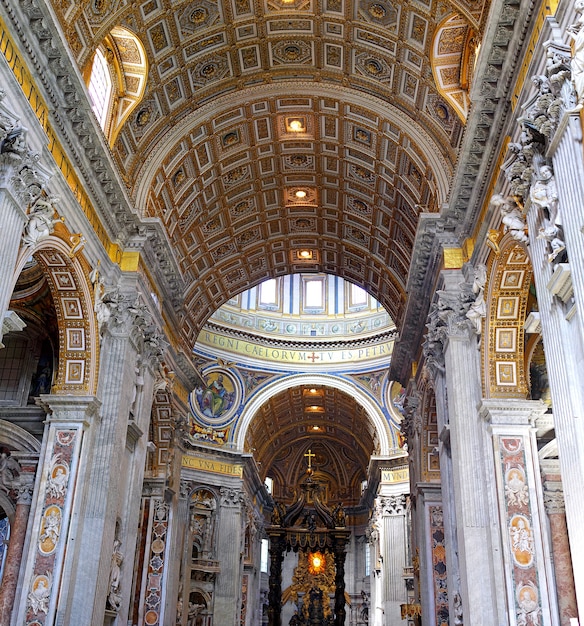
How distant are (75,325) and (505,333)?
8009 millimetres

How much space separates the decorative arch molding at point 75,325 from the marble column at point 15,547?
2007 millimetres

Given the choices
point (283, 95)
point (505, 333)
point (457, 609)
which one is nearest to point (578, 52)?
point (505, 333)

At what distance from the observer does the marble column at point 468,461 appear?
41.0 feet

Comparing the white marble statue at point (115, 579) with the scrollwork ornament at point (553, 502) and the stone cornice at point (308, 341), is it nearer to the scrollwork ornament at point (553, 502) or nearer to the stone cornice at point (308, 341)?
the scrollwork ornament at point (553, 502)

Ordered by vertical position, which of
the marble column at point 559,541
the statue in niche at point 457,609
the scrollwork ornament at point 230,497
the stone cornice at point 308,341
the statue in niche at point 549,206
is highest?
the stone cornice at point 308,341

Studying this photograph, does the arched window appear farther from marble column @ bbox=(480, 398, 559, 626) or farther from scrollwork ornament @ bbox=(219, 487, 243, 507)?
scrollwork ornament @ bbox=(219, 487, 243, 507)

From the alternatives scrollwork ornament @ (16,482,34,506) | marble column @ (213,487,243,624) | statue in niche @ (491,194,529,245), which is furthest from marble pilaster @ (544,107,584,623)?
marble column @ (213,487,243,624)

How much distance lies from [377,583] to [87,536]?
26.0 meters

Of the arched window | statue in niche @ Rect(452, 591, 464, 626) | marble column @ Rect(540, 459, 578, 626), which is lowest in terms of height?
statue in niche @ Rect(452, 591, 464, 626)

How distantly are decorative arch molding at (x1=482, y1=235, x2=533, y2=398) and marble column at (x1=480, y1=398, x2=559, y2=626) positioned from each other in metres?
0.32

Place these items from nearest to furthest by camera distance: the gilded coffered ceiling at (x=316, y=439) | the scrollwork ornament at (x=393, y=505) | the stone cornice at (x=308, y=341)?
the scrollwork ornament at (x=393, y=505)
the stone cornice at (x=308, y=341)
the gilded coffered ceiling at (x=316, y=439)

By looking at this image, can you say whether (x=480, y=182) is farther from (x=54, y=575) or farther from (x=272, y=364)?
(x=272, y=364)

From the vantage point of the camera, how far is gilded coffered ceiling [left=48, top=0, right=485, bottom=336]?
15203 millimetres

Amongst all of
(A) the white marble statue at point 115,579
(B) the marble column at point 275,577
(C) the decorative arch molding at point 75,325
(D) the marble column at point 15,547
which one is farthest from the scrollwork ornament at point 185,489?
(C) the decorative arch molding at point 75,325
